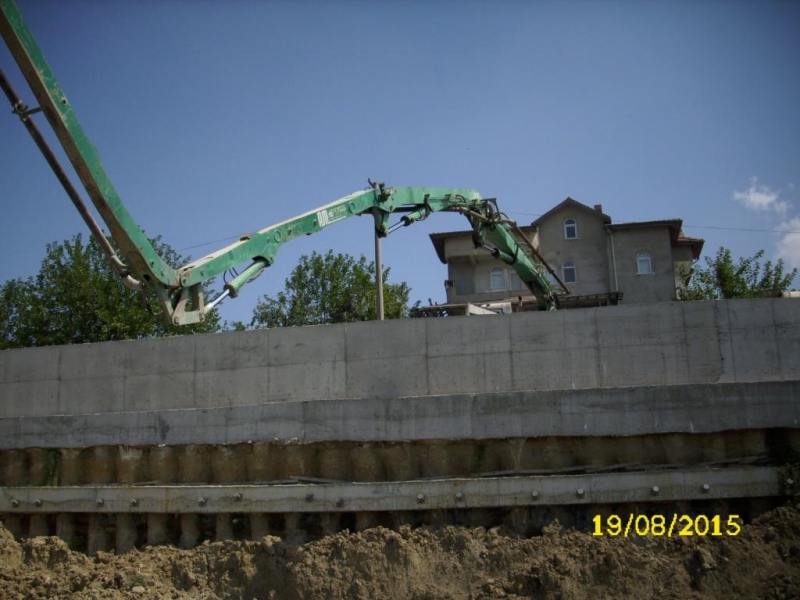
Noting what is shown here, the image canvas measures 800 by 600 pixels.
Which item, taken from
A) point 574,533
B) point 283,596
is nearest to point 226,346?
point 283,596

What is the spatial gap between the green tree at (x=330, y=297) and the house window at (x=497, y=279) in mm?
4384

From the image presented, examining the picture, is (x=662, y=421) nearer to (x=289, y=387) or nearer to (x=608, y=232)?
(x=289, y=387)

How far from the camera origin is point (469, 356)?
495 inches

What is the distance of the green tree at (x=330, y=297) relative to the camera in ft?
120

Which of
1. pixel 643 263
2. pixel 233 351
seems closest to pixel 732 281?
pixel 643 263

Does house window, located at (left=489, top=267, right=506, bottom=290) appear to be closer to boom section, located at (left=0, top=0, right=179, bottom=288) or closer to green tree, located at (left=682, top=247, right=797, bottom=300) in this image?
green tree, located at (left=682, top=247, right=797, bottom=300)

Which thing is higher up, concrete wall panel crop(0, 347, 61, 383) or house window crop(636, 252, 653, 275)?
house window crop(636, 252, 653, 275)

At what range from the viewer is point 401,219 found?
52.6 ft

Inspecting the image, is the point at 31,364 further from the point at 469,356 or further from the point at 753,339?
the point at 753,339

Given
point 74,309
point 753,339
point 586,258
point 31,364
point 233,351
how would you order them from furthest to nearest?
point 586,258 < point 74,309 < point 31,364 < point 233,351 < point 753,339

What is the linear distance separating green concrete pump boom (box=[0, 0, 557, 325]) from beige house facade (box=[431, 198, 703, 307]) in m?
21.9

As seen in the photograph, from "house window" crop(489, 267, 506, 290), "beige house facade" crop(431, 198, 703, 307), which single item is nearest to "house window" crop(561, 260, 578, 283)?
"beige house facade" crop(431, 198, 703, 307)
